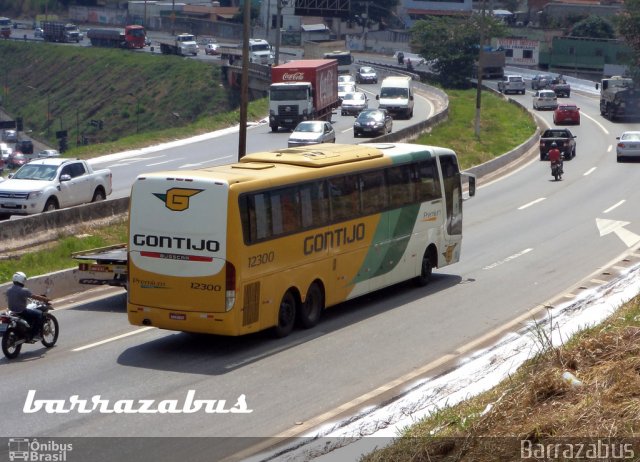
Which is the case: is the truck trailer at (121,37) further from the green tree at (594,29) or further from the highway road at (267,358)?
the highway road at (267,358)

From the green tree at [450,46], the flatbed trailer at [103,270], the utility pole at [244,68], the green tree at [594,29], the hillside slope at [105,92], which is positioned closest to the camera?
the flatbed trailer at [103,270]

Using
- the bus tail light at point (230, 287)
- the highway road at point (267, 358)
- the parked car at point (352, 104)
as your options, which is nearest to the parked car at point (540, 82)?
the parked car at point (352, 104)

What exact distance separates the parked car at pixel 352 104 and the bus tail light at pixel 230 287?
179 ft

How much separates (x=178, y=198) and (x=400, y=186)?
5.99 metres

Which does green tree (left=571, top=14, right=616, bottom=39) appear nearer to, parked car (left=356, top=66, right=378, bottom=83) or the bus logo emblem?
parked car (left=356, top=66, right=378, bottom=83)

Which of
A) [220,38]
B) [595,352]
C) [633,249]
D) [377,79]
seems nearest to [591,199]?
[633,249]

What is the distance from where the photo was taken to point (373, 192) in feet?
62.9

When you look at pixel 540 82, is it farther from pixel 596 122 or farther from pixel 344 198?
pixel 344 198

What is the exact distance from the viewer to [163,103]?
360 ft

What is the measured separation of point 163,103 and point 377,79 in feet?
82.0

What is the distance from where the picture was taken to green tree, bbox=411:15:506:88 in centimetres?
10138

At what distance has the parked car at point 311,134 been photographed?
47281mm

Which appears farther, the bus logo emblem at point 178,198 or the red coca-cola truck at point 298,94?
the red coca-cola truck at point 298,94

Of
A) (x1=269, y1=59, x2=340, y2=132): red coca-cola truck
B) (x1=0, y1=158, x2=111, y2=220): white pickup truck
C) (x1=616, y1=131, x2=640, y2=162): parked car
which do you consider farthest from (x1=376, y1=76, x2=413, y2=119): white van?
(x1=0, y1=158, x2=111, y2=220): white pickup truck
